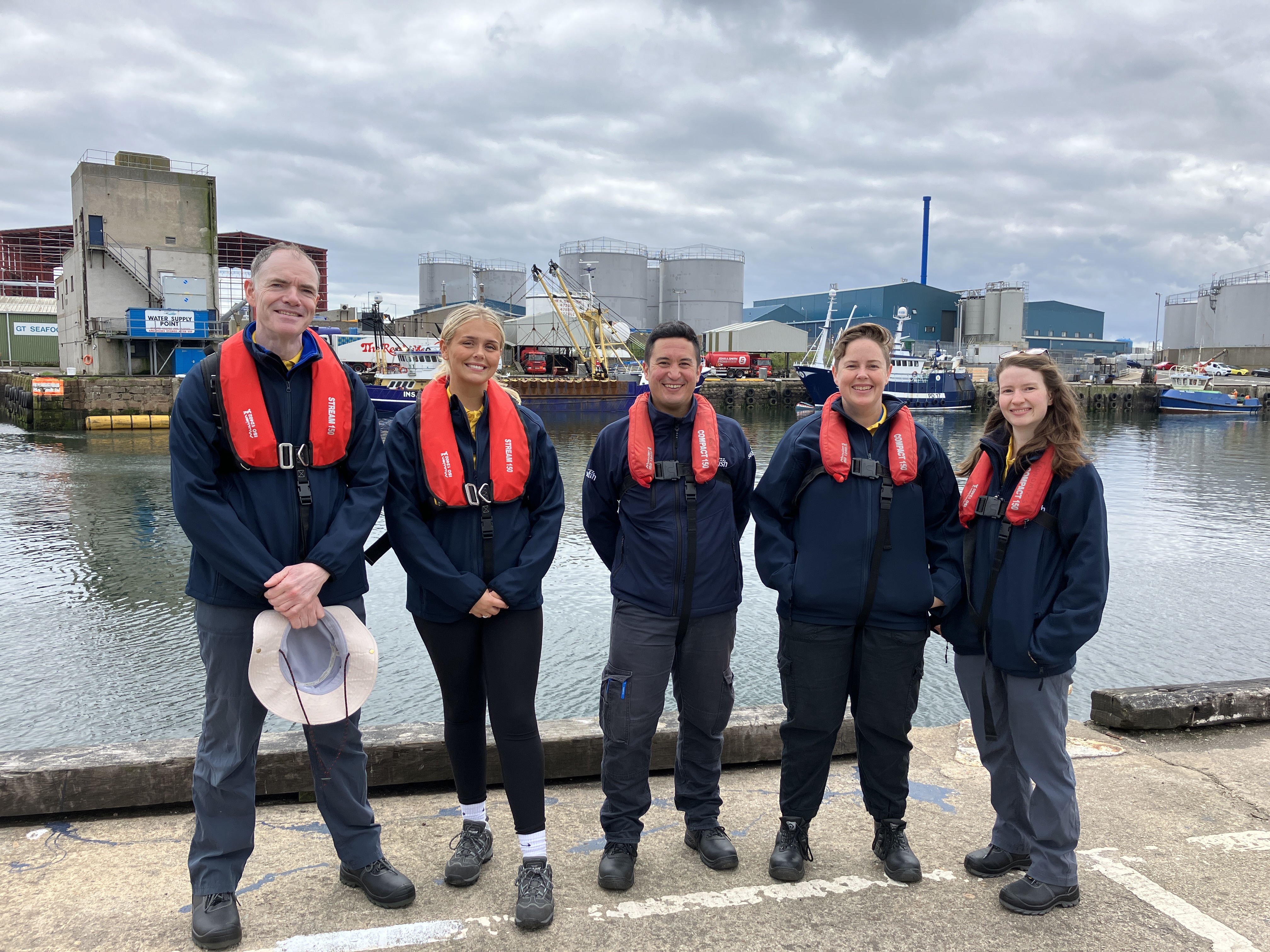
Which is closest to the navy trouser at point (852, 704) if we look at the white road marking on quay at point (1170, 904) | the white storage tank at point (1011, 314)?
the white road marking on quay at point (1170, 904)

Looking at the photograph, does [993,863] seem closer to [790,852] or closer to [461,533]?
[790,852]

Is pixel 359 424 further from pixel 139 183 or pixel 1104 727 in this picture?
pixel 139 183

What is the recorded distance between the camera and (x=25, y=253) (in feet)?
205

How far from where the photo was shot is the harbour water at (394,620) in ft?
21.7

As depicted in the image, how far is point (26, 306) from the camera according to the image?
54969mm

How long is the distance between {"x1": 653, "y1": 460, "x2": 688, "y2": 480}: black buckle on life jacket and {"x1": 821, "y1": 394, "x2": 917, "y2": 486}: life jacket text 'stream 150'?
501 mm

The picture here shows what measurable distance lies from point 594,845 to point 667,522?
4.04ft

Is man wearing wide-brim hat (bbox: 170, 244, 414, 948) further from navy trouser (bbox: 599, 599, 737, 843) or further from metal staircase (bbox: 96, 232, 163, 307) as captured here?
metal staircase (bbox: 96, 232, 163, 307)

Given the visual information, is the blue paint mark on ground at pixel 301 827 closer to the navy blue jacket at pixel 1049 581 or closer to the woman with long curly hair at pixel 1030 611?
the woman with long curly hair at pixel 1030 611

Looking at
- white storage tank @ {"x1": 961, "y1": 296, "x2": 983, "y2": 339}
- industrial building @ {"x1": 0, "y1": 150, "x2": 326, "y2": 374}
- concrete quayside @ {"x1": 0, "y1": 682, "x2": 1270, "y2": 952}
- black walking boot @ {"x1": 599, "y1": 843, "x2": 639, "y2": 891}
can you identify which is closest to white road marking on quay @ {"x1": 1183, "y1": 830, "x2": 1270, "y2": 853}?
A: concrete quayside @ {"x1": 0, "y1": 682, "x2": 1270, "y2": 952}

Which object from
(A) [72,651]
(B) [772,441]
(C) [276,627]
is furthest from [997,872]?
(B) [772,441]

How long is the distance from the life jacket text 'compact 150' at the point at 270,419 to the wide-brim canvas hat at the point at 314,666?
24 cm

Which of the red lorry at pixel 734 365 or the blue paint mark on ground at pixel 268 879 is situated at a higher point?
the red lorry at pixel 734 365

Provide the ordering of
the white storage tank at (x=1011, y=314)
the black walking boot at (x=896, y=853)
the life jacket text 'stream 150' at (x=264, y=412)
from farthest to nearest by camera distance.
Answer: the white storage tank at (x=1011, y=314)
the black walking boot at (x=896, y=853)
the life jacket text 'stream 150' at (x=264, y=412)
